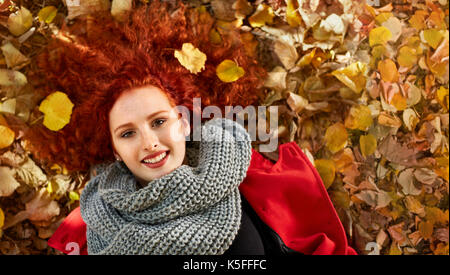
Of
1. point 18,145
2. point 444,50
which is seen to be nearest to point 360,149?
point 444,50

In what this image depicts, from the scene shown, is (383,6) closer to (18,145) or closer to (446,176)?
(446,176)

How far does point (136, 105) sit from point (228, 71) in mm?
341

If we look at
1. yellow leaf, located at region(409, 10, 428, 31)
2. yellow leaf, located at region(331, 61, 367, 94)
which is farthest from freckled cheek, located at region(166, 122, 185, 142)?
yellow leaf, located at region(409, 10, 428, 31)

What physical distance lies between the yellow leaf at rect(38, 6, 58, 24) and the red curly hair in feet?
0.20

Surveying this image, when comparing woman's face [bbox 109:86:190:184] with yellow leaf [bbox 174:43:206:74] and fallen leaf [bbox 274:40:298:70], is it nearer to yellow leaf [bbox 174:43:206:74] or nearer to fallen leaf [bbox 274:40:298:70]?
yellow leaf [bbox 174:43:206:74]

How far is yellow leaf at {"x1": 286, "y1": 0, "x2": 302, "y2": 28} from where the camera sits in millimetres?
1269

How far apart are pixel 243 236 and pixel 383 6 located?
3.07 feet

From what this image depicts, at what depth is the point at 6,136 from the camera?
1.18 m

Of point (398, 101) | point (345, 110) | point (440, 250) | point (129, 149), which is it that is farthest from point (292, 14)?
point (440, 250)

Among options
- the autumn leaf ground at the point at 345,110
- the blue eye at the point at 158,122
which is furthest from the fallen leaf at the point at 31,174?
the blue eye at the point at 158,122

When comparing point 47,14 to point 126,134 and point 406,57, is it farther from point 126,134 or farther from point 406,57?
point 406,57

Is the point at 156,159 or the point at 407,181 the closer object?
the point at 156,159
